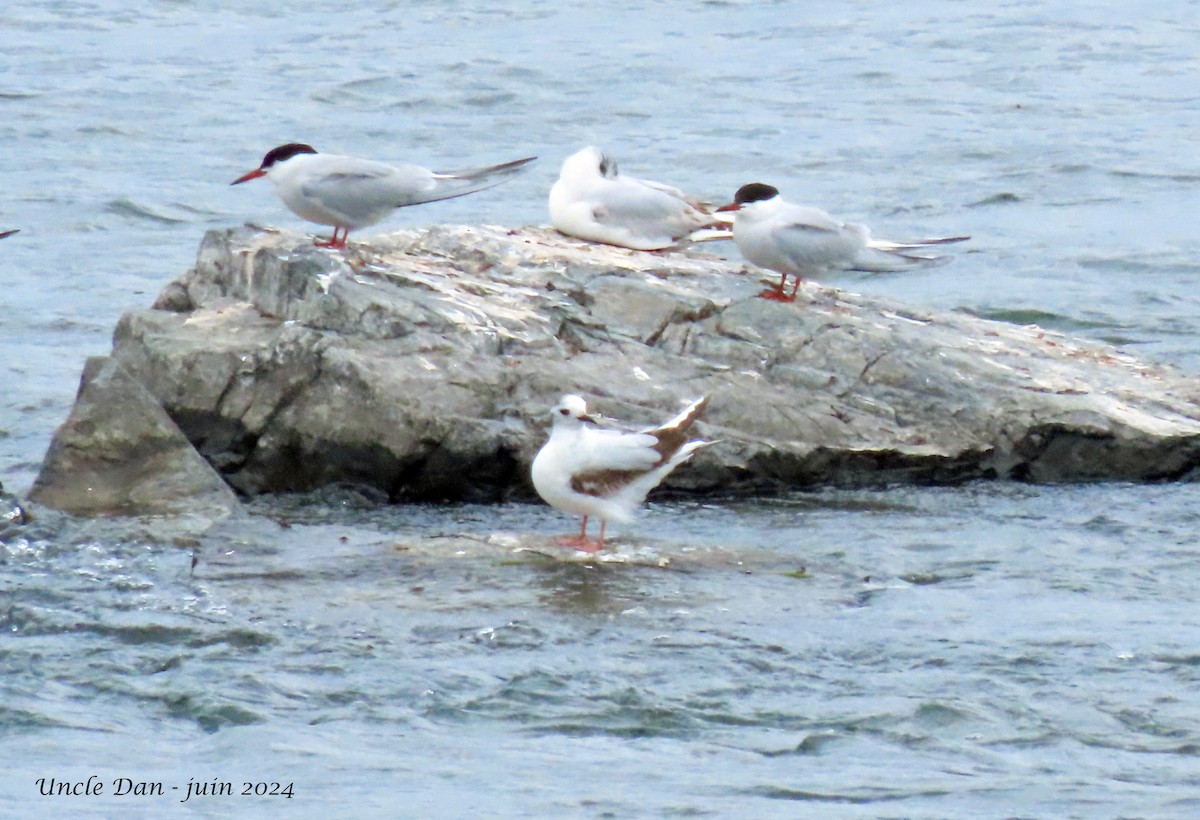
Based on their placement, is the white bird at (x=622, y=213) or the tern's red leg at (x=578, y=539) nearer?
the tern's red leg at (x=578, y=539)

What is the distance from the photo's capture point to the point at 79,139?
56.0 ft

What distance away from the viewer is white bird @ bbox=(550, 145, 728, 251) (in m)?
9.88

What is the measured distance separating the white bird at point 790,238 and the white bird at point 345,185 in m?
1.07

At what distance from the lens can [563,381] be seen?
8.30 m

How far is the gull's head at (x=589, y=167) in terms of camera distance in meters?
10.2

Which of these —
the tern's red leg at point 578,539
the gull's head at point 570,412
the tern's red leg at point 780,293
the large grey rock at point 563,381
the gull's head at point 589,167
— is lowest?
the tern's red leg at point 578,539

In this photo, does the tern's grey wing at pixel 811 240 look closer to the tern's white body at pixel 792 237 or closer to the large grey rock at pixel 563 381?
the tern's white body at pixel 792 237

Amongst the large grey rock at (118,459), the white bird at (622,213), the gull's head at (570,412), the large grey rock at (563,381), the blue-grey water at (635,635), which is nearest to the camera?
the blue-grey water at (635,635)

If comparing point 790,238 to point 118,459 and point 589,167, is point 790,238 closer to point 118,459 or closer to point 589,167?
point 589,167

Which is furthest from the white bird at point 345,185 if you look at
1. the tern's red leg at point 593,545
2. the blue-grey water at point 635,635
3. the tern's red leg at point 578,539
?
the tern's red leg at point 593,545

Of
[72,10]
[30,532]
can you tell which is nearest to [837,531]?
[30,532]

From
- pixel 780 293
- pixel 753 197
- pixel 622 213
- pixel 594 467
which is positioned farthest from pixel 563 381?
pixel 622 213

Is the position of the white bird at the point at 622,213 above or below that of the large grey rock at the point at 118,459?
above

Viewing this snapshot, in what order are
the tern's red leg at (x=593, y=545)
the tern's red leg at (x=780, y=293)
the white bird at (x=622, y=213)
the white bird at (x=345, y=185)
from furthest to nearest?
the white bird at (x=622, y=213) → the tern's red leg at (x=780, y=293) → the white bird at (x=345, y=185) → the tern's red leg at (x=593, y=545)
